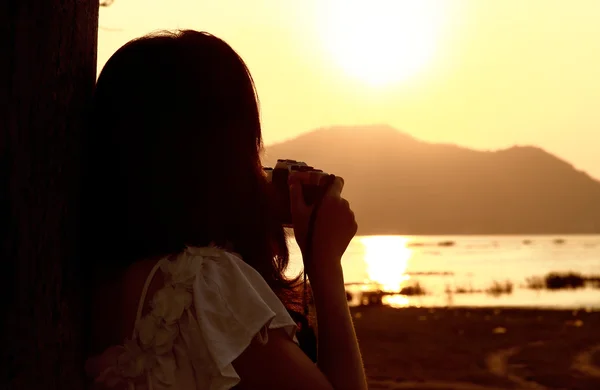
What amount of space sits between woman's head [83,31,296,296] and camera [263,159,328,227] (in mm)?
152

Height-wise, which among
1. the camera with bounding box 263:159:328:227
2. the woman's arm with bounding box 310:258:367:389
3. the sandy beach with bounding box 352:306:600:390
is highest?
the camera with bounding box 263:159:328:227

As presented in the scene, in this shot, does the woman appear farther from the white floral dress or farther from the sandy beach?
the sandy beach

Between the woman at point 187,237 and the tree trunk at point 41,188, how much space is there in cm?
8

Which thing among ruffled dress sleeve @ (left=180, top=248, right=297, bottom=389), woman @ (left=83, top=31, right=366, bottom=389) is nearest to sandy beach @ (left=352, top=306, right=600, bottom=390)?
woman @ (left=83, top=31, right=366, bottom=389)

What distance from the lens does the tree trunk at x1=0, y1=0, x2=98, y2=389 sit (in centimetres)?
138

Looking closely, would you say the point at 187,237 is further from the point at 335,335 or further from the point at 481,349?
the point at 481,349

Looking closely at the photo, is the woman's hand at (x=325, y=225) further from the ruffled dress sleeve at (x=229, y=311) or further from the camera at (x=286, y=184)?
the ruffled dress sleeve at (x=229, y=311)

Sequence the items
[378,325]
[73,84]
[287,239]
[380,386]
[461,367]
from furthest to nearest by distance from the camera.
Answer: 1. [378,325]
2. [461,367]
3. [380,386]
4. [287,239]
5. [73,84]

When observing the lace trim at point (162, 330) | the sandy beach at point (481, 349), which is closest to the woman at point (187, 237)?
the lace trim at point (162, 330)

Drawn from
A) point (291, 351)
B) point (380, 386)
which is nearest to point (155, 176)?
point (291, 351)

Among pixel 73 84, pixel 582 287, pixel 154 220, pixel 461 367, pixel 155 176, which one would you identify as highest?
pixel 73 84

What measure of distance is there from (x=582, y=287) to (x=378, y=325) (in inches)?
717

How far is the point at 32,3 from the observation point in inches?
55.7

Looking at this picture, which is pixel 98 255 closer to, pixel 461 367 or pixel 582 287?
pixel 461 367
